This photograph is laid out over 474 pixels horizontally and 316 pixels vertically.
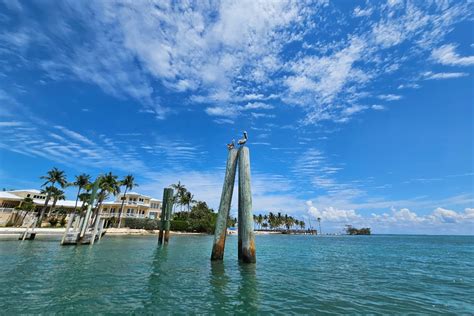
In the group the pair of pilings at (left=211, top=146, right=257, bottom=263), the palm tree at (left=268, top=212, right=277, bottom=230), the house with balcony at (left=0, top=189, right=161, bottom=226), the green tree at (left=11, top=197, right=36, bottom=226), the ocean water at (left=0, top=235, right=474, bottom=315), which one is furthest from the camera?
the palm tree at (left=268, top=212, right=277, bottom=230)

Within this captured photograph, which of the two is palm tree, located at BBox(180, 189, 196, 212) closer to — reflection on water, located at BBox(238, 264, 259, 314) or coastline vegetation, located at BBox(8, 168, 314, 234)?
coastline vegetation, located at BBox(8, 168, 314, 234)

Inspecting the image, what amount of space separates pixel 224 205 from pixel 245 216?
1.42 meters

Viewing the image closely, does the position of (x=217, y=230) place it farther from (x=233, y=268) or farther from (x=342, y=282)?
(x=342, y=282)

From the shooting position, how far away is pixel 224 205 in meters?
13.8

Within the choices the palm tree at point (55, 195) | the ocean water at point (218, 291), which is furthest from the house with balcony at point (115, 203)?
the ocean water at point (218, 291)

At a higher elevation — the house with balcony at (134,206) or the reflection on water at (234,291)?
the house with balcony at (134,206)

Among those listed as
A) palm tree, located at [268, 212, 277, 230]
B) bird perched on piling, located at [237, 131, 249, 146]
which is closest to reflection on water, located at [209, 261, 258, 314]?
bird perched on piling, located at [237, 131, 249, 146]

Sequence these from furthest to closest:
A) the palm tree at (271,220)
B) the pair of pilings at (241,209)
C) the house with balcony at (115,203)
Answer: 1. the palm tree at (271,220)
2. the house with balcony at (115,203)
3. the pair of pilings at (241,209)

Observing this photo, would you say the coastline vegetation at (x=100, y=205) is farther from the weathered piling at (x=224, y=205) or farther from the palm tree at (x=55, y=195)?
the weathered piling at (x=224, y=205)

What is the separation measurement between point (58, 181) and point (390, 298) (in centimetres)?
6268

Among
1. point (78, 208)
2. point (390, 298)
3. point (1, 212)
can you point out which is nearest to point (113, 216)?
point (78, 208)

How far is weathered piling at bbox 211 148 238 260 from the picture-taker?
45.0 ft

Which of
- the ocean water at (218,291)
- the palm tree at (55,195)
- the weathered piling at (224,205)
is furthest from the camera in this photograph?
the palm tree at (55,195)

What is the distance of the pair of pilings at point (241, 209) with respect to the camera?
1309cm
